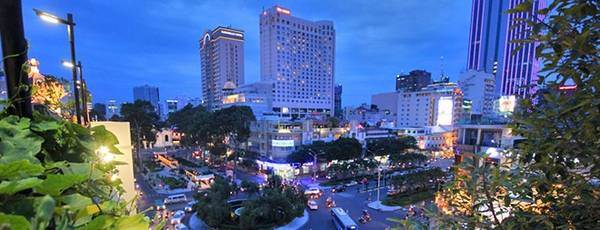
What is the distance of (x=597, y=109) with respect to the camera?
113 cm

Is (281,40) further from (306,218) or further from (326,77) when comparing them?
(306,218)

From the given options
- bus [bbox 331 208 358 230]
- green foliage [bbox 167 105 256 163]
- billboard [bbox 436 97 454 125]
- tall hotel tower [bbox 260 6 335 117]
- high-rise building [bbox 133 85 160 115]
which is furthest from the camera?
high-rise building [bbox 133 85 160 115]

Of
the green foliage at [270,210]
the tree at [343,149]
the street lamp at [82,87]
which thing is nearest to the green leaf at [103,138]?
the street lamp at [82,87]

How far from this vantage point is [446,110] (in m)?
37.8

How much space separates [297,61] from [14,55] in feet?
179

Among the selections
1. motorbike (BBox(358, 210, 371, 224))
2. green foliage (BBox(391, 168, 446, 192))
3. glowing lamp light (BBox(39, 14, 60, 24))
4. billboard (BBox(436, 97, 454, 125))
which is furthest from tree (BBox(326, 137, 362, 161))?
glowing lamp light (BBox(39, 14, 60, 24))

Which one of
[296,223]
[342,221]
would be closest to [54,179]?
[342,221]

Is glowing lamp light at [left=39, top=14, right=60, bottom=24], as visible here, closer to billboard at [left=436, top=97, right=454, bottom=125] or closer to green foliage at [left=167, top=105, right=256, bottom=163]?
green foliage at [left=167, top=105, right=256, bottom=163]

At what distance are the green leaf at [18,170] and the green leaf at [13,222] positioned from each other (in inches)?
4.1

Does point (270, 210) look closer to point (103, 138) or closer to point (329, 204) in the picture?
point (329, 204)

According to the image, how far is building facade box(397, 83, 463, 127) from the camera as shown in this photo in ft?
124

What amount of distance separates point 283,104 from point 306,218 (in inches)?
1463

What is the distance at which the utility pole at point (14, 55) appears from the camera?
72 centimetres

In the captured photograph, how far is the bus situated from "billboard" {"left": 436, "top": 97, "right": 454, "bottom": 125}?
30.1m
